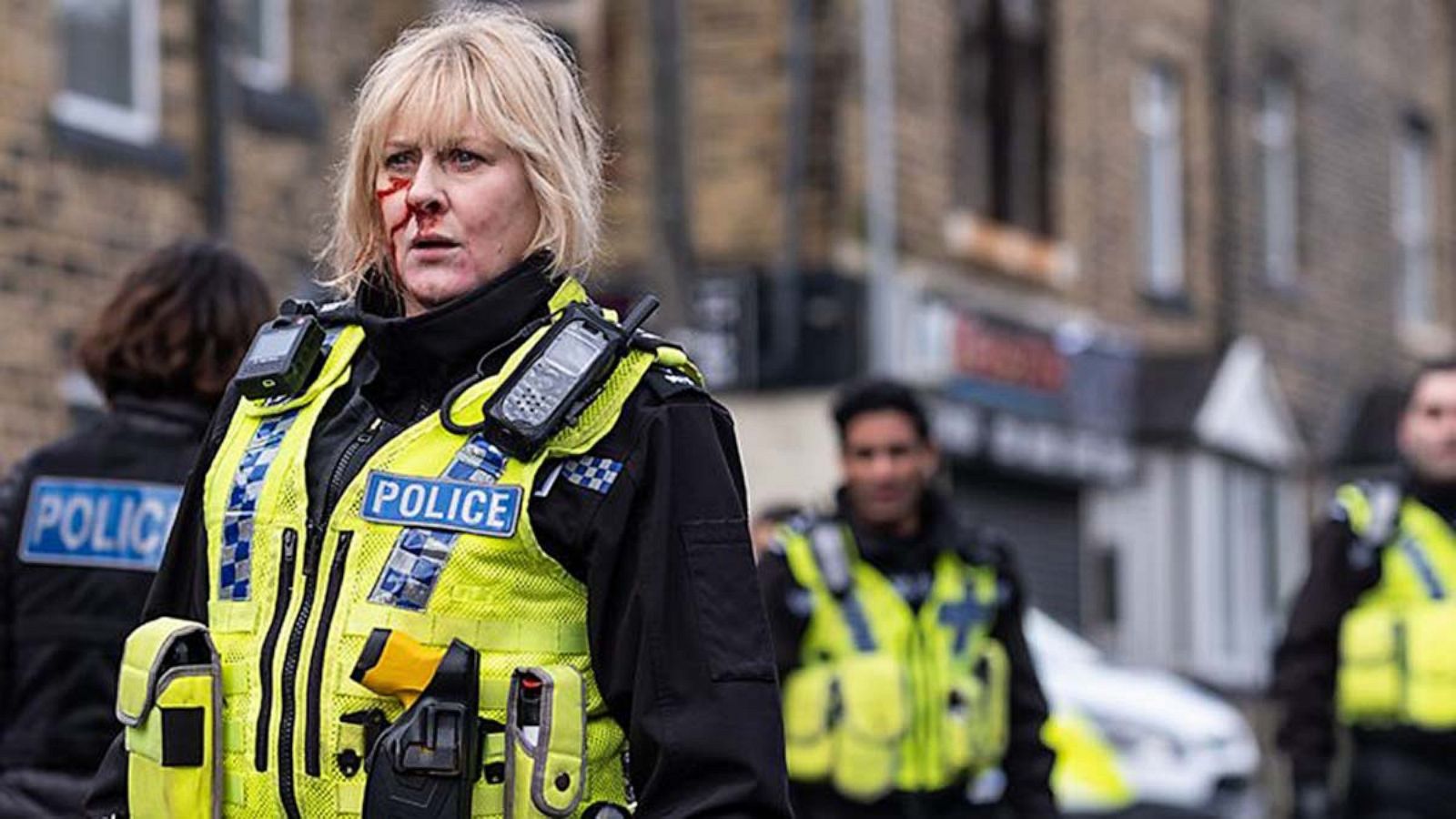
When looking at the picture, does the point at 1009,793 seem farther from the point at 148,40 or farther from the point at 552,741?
the point at 148,40

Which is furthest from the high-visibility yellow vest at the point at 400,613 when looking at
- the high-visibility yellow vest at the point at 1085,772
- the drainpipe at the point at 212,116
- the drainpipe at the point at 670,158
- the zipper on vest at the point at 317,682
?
the drainpipe at the point at 670,158

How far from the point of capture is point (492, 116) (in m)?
3.78

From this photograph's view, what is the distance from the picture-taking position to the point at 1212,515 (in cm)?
2473

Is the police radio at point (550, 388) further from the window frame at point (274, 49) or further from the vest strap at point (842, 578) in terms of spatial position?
the window frame at point (274, 49)

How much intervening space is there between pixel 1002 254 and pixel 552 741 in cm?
1845

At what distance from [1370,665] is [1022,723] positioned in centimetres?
114

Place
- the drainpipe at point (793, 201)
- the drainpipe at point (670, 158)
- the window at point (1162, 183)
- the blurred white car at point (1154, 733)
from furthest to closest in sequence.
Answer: the window at point (1162, 183) < the drainpipe at point (793, 201) < the drainpipe at point (670, 158) < the blurred white car at point (1154, 733)

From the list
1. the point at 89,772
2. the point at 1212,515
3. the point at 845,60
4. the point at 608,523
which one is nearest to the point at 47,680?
the point at 89,772

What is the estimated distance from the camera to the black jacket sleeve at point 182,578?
13.0 feet

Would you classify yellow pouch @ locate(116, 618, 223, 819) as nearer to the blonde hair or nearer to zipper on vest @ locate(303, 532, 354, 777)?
zipper on vest @ locate(303, 532, 354, 777)

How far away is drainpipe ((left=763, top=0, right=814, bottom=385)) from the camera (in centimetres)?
1942

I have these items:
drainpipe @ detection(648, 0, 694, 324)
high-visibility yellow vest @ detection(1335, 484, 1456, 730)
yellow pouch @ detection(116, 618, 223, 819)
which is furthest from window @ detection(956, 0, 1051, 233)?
yellow pouch @ detection(116, 618, 223, 819)

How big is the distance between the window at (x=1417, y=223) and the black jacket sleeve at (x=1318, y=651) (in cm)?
2107

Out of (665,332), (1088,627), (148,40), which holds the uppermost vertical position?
(148,40)
